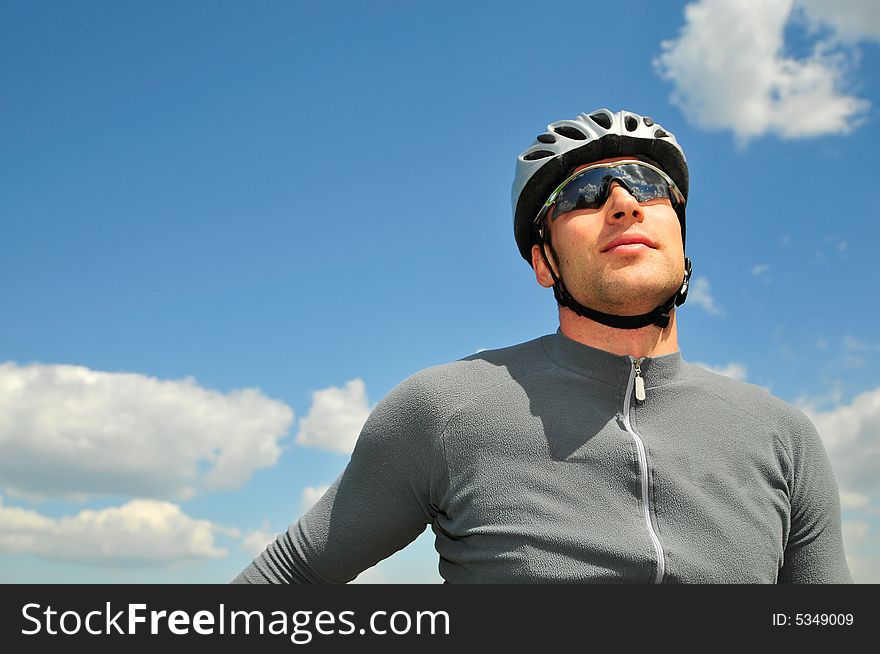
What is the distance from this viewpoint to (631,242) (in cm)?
510

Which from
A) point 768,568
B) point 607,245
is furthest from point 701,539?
point 607,245

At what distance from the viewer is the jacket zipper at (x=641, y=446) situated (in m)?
4.27

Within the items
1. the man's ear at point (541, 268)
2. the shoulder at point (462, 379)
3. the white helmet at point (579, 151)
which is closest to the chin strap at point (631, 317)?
the man's ear at point (541, 268)

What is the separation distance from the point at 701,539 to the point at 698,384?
1162mm

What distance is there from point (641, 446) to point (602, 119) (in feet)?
9.15

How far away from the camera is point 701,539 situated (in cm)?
445

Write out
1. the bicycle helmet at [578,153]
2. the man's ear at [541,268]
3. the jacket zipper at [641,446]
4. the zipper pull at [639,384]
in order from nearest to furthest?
the jacket zipper at [641,446], the zipper pull at [639,384], the man's ear at [541,268], the bicycle helmet at [578,153]

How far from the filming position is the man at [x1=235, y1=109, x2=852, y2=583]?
4438mm

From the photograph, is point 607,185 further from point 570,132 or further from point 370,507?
point 370,507

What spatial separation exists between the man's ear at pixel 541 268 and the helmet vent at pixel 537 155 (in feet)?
2.45

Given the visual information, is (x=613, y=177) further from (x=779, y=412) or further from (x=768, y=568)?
(x=768, y=568)

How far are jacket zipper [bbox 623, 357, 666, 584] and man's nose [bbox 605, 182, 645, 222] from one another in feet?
3.25

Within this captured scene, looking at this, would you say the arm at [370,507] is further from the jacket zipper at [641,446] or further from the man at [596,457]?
the jacket zipper at [641,446]

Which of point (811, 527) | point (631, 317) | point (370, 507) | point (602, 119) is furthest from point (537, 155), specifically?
point (811, 527)
